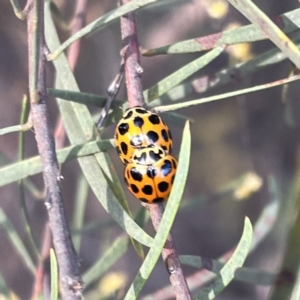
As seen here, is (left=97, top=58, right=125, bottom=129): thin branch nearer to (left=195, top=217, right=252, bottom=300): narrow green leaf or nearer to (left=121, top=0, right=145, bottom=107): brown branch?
(left=121, top=0, right=145, bottom=107): brown branch

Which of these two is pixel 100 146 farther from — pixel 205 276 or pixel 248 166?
pixel 248 166

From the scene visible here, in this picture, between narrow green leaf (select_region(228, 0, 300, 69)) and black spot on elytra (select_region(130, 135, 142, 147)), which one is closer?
narrow green leaf (select_region(228, 0, 300, 69))

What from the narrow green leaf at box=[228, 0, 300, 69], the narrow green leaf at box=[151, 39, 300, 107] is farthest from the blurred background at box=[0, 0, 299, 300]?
the narrow green leaf at box=[228, 0, 300, 69]

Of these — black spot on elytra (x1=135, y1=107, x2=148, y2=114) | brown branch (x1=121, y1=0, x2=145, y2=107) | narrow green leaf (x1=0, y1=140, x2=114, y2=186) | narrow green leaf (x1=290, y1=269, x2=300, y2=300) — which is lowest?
narrow green leaf (x1=290, y1=269, x2=300, y2=300)

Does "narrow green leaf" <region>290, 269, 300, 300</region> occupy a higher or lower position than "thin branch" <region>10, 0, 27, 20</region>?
lower

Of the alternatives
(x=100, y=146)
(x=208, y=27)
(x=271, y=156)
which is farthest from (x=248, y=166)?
(x=100, y=146)

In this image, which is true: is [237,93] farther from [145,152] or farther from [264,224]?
[264,224]

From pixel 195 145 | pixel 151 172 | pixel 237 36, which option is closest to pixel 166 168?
pixel 151 172
